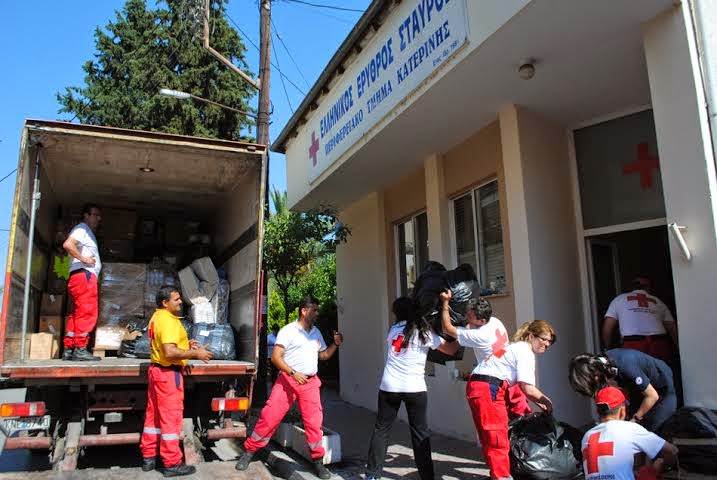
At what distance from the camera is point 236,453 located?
21.1 feet

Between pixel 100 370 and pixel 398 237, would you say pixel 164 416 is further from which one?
pixel 398 237

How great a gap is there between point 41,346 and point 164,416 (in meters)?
1.95

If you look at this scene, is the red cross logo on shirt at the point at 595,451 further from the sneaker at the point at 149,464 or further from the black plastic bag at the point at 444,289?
the sneaker at the point at 149,464

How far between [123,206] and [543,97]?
5.34 metres

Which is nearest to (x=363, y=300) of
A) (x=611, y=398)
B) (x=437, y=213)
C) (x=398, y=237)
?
(x=398, y=237)

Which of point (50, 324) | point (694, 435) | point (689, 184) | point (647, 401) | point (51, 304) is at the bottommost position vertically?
point (694, 435)

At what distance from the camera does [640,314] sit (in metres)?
5.12

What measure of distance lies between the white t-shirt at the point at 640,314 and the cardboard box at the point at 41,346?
5452mm

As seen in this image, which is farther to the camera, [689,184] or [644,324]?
[644,324]

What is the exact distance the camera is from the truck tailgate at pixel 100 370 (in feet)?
15.4

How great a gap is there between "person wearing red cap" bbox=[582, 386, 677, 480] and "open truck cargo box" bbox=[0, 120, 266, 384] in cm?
338

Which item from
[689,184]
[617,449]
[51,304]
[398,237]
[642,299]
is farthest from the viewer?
[398,237]

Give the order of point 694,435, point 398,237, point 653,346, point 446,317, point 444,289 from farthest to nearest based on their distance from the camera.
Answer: point 398,237, point 653,346, point 444,289, point 446,317, point 694,435

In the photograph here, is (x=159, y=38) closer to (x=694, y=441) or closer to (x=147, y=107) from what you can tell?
(x=147, y=107)
